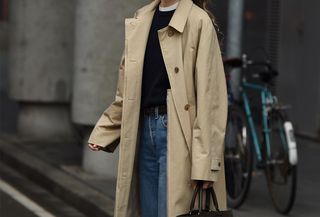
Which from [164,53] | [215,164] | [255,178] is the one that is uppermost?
[164,53]

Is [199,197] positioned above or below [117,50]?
below

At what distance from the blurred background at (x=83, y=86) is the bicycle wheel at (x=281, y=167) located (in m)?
0.17

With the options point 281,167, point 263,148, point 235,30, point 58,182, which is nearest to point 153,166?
point 281,167

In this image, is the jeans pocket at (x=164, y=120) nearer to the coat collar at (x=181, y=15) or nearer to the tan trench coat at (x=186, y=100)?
the tan trench coat at (x=186, y=100)

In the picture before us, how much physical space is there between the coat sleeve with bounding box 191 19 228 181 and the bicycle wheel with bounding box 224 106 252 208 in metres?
2.85

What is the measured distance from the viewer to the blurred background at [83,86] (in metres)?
7.86

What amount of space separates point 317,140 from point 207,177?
705 centimetres

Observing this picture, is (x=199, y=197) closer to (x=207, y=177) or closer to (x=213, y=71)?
(x=207, y=177)

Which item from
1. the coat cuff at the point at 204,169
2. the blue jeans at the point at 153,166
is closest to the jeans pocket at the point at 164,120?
the blue jeans at the point at 153,166

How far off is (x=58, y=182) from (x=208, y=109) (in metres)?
4.37

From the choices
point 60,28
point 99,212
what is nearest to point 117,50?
point 99,212

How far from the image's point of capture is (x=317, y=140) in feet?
35.8

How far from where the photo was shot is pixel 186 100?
4223 millimetres

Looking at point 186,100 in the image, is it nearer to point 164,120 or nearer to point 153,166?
point 164,120
